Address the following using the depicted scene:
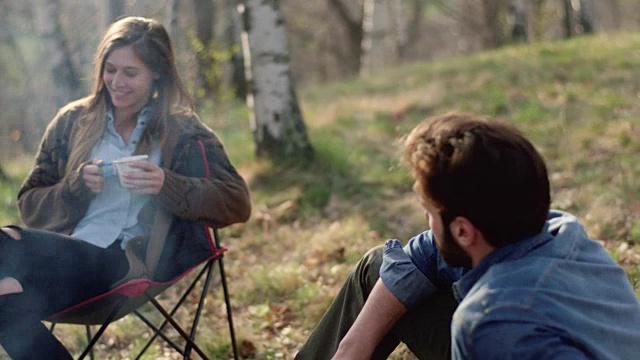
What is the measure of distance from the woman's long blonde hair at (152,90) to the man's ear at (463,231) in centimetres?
153

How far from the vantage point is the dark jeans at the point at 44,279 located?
7.84ft

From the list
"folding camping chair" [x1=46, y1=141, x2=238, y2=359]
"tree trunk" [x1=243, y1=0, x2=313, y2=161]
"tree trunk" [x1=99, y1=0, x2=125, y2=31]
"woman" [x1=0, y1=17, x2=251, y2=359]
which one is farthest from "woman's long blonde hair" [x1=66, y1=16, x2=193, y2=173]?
"tree trunk" [x1=99, y1=0, x2=125, y2=31]

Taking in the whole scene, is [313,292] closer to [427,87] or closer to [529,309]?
[529,309]

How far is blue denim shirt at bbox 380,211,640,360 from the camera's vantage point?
1562 millimetres

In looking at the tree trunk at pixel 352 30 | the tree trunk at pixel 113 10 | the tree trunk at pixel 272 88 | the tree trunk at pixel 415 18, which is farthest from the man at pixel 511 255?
the tree trunk at pixel 415 18

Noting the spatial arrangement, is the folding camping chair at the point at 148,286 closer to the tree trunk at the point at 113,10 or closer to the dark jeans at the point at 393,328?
the dark jeans at the point at 393,328

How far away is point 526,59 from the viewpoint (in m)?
8.90

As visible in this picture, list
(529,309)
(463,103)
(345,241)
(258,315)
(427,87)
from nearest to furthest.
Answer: (529,309) < (258,315) < (345,241) < (463,103) < (427,87)

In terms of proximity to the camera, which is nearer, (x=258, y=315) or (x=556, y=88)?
(x=258, y=315)

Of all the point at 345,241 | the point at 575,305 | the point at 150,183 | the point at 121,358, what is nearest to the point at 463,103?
the point at 345,241

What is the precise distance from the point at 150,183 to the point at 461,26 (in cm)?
1996

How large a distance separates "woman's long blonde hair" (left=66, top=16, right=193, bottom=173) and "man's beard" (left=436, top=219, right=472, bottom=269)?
1.45 metres

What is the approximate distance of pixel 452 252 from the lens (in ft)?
6.02

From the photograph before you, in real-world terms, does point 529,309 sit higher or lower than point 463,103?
higher
